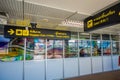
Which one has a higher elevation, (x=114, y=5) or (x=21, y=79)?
(x=114, y=5)

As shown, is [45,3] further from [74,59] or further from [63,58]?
[74,59]

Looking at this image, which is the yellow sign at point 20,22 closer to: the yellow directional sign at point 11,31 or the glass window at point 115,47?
the yellow directional sign at point 11,31

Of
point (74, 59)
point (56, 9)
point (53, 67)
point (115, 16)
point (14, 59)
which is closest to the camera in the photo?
point (115, 16)

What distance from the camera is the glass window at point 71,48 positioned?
5.67 m

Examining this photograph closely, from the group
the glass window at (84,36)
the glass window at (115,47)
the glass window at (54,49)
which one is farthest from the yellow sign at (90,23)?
the glass window at (115,47)

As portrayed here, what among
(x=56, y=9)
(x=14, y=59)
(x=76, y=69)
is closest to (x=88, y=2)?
(x=56, y=9)

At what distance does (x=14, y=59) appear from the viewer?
14.4ft

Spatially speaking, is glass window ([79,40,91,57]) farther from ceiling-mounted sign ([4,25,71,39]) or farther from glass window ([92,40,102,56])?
ceiling-mounted sign ([4,25,71,39])

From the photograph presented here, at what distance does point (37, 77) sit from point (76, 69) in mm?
2074

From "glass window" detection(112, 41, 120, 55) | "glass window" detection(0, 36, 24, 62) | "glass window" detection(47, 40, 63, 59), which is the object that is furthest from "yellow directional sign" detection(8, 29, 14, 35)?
"glass window" detection(112, 41, 120, 55)

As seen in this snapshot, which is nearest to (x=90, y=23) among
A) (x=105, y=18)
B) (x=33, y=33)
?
(x=105, y=18)

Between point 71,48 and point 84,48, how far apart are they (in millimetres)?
861

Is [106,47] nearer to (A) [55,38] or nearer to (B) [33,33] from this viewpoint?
(A) [55,38]

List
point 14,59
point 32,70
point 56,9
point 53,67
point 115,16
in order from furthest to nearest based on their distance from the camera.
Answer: point 53,67 < point 32,70 < point 14,59 < point 56,9 < point 115,16
